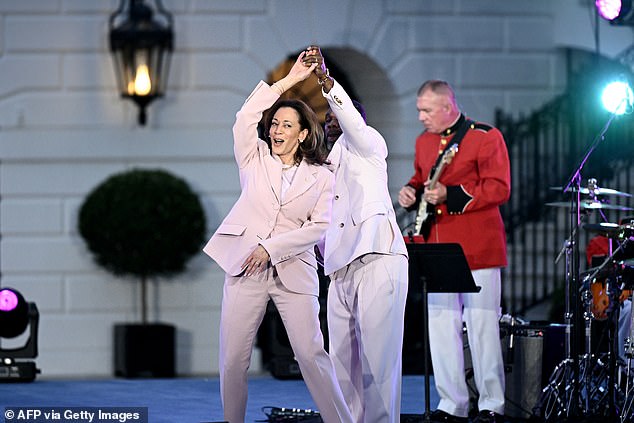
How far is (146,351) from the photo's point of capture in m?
12.0

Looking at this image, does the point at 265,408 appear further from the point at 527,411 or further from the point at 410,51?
the point at 410,51

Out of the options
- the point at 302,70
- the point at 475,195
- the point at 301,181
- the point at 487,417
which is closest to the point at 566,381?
the point at 487,417

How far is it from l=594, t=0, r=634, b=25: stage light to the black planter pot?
5.01 m

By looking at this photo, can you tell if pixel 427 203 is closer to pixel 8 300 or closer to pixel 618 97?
pixel 618 97

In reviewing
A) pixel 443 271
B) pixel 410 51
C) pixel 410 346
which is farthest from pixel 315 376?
pixel 410 51

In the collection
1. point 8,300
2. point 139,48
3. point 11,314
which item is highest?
point 139,48

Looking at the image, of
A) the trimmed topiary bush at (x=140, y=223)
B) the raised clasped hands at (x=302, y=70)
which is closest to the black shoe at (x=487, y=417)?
the raised clasped hands at (x=302, y=70)

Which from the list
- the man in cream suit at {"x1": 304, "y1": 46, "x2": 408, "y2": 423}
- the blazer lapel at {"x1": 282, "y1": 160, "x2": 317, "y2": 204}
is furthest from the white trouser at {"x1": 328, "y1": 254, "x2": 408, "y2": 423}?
the blazer lapel at {"x1": 282, "y1": 160, "x2": 317, "y2": 204}

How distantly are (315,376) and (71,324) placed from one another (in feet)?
20.2

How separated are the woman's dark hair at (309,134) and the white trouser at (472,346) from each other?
1.68 meters

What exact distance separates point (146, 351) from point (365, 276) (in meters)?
5.40

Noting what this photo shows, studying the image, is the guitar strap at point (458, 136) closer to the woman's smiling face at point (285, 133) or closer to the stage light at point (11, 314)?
the woman's smiling face at point (285, 133)

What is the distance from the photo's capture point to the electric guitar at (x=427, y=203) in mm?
8133

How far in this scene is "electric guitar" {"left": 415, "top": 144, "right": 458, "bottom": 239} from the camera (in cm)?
813
